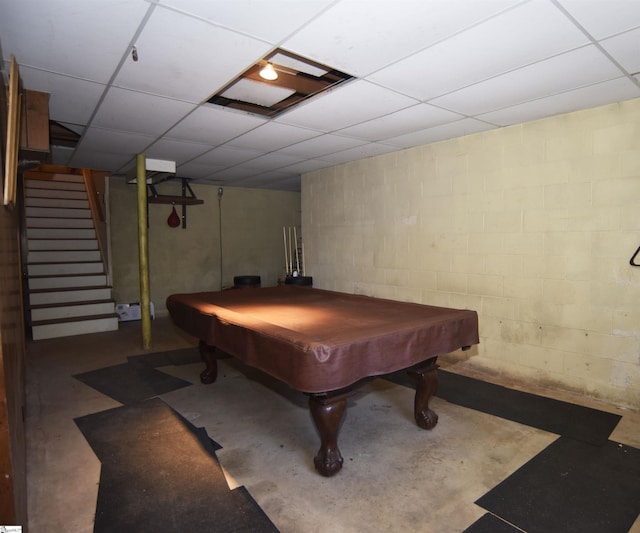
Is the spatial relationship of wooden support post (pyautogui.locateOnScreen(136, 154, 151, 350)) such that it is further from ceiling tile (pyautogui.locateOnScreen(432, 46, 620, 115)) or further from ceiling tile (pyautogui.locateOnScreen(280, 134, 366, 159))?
ceiling tile (pyautogui.locateOnScreen(432, 46, 620, 115))

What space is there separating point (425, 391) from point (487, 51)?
216cm

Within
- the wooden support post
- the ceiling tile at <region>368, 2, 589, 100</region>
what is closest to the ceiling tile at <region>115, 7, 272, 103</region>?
the ceiling tile at <region>368, 2, 589, 100</region>

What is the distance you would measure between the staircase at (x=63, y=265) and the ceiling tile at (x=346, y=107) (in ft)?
14.4

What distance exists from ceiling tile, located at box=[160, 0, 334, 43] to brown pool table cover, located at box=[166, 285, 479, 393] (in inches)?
60.7

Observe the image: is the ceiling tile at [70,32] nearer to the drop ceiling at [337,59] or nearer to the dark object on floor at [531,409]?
the drop ceiling at [337,59]

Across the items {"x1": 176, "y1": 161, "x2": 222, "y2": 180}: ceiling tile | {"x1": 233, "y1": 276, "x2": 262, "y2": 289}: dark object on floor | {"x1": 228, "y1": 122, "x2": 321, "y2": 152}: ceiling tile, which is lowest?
{"x1": 233, "y1": 276, "x2": 262, "y2": 289}: dark object on floor

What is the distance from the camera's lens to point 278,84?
261cm

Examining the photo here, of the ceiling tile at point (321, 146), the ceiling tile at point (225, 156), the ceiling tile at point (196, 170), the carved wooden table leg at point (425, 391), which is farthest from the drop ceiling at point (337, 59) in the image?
the carved wooden table leg at point (425, 391)

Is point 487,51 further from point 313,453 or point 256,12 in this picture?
point 313,453

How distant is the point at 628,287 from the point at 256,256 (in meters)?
6.14

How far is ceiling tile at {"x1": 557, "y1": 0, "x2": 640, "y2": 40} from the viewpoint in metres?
1.67

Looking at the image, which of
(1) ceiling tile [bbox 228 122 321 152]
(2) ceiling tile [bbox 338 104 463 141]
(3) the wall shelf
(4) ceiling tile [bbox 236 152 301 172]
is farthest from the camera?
(3) the wall shelf

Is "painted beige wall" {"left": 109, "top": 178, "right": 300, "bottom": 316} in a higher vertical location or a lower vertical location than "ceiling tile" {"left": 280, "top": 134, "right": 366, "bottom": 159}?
lower

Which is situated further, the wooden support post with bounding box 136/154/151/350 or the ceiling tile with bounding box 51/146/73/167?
the wooden support post with bounding box 136/154/151/350
